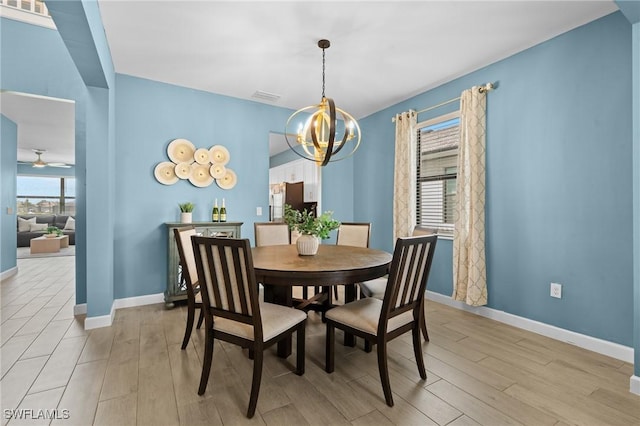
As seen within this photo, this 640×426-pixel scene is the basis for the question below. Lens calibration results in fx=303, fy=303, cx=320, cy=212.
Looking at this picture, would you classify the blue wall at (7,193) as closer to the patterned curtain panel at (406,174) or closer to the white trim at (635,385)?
the patterned curtain panel at (406,174)

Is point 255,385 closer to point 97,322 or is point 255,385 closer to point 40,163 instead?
point 97,322

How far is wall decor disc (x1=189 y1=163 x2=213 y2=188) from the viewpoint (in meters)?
3.81

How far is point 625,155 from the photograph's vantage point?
228cm

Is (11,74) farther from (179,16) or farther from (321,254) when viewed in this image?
(321,254)

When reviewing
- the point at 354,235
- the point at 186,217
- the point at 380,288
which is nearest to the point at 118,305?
the point at 186,217

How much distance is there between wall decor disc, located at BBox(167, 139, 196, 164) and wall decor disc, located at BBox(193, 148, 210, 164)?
0.17 feet

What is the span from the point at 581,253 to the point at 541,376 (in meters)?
1.13

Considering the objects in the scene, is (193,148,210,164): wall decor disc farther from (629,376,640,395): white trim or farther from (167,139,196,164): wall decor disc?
(629,376,640,395): white trim

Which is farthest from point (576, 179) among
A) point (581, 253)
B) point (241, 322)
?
point (241, 322)

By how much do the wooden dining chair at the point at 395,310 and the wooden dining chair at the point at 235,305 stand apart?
0.36 meters

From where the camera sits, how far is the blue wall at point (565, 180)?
2.32 meters

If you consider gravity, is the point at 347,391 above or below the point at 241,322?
below

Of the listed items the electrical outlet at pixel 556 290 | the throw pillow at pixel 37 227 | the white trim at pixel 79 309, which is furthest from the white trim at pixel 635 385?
the throw pillow at pixel 37 227

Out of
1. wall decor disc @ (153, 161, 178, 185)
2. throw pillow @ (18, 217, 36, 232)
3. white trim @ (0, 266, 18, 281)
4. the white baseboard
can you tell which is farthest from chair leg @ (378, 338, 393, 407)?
throw pillow @ (18, 217, 36, 232)
